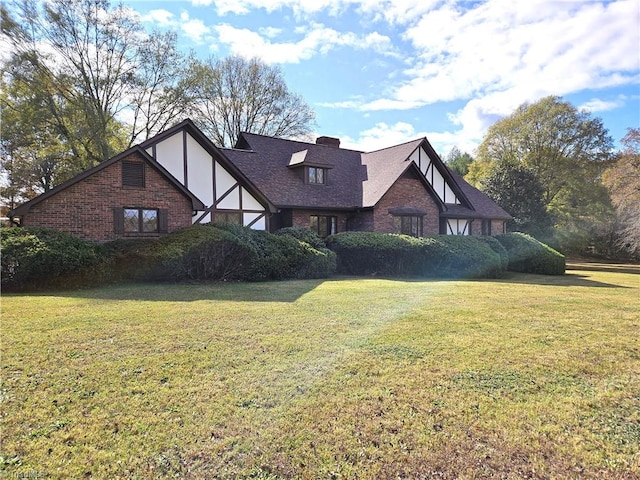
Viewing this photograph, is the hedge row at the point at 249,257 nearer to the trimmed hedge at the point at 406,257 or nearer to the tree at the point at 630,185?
the trimmed hedge at the point at 406,257

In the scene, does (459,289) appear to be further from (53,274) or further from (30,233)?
(30,233)

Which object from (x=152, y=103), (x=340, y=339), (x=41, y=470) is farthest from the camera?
(x=152, y=103)

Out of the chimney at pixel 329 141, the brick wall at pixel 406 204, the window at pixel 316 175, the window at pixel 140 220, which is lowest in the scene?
the window at pixel 140 220

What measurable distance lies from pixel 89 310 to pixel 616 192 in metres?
31.1

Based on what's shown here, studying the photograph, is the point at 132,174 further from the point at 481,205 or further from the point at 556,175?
the point at 556,175

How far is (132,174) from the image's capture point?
14.6m

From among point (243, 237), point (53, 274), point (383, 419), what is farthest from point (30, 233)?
point (383, 419)

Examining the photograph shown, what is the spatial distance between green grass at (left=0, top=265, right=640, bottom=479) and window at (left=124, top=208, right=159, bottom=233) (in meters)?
7.83

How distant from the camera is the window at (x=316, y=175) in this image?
870 inches

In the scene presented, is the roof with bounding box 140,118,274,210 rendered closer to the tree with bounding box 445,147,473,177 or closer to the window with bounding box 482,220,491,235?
the window with bounding box 482,220,491,235

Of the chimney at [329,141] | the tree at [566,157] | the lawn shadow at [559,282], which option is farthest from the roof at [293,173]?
the tree at [566,157]

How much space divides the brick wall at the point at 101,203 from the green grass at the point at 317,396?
733cm

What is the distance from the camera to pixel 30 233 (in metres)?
10.8

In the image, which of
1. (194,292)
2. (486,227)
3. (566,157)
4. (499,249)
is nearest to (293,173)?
(499,249)
